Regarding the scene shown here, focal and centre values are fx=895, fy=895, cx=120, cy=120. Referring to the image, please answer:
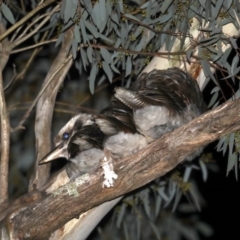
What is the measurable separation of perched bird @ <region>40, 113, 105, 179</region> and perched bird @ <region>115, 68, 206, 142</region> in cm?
16

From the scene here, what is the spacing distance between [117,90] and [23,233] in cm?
Answer: 58

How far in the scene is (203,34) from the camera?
3389 millimetres

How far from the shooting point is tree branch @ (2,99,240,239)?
2664 millimetres

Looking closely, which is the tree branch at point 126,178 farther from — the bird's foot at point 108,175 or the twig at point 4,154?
the twig at point 4,154

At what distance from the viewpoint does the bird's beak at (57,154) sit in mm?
3217

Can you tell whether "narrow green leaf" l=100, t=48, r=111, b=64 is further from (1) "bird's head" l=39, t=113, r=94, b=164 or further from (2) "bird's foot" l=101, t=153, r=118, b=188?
(2) "bird's foot" l=101, t=153, r=118, b=188

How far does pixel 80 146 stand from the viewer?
3.03 m

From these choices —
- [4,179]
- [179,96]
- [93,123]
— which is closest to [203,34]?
[179,96]

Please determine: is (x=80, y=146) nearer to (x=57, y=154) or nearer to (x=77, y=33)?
(x=57, y=154)

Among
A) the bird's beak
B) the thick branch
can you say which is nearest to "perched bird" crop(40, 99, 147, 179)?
the bird's beak

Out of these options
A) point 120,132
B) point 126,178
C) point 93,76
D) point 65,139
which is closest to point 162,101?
point 120,132

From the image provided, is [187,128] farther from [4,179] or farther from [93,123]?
[4,179]

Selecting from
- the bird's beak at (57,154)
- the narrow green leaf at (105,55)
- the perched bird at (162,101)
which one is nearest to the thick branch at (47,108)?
the bird's beak at (57,154)

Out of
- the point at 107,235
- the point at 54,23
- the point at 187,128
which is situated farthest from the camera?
the point at 107,235
